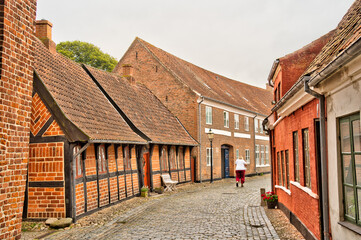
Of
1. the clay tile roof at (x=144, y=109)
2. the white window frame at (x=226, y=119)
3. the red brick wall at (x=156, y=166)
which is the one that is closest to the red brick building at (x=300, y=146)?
the red brick wall at (x=156, y=166)

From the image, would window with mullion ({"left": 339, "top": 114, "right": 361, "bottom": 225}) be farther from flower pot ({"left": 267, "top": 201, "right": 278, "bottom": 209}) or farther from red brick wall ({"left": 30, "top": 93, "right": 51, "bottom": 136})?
red brick wall ({"left": 30, "top": 93, "right": 51, "bottom": 136})

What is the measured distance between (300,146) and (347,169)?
313 cm

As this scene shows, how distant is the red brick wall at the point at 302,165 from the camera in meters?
6.83

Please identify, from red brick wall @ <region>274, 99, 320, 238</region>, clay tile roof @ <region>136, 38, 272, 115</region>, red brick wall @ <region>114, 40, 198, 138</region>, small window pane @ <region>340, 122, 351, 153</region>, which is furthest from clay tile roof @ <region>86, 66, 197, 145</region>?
small window pane @ <region>340, 122, 351, 153</region>

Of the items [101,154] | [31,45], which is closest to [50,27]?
[101,154]

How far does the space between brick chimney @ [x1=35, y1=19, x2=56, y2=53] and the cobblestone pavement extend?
6.65 m

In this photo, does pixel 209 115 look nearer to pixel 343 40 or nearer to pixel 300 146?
pixel 300 146

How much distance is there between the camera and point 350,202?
5.04 m

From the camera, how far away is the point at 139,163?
16109 mm

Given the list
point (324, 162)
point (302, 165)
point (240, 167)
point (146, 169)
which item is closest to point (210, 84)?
point (240, 167)

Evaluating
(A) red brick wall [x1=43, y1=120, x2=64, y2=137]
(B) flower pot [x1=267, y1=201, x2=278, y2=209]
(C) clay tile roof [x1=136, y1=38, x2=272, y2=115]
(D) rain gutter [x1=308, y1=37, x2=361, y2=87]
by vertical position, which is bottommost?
(B) flower pot [x1=267, y1=201, x2=278, y2=209]

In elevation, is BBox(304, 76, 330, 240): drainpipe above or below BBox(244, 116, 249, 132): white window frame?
below

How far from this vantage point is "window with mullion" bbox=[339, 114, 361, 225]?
4.69 metres

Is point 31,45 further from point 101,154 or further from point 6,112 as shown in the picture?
point 101,154
